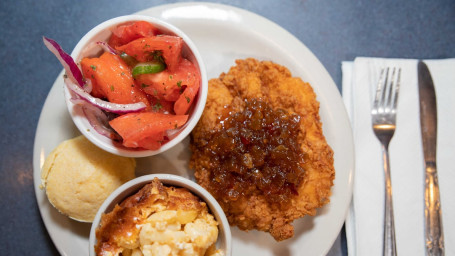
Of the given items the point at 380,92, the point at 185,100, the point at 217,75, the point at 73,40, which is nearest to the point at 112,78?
the point at 185,100

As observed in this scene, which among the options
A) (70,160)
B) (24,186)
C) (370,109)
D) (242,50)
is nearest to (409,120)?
(370,109)

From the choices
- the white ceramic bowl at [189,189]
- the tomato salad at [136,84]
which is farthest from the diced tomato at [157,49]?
the white ceramic bowl at [189,189]

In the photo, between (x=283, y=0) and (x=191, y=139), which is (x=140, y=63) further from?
(x=283, y=0)

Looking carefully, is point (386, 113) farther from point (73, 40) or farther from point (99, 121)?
point (73, 40)

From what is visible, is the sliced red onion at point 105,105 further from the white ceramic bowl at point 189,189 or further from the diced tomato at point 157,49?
the white ceramic bowl at point 189,189

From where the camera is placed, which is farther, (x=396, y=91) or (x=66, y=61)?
(x=396, y=91)

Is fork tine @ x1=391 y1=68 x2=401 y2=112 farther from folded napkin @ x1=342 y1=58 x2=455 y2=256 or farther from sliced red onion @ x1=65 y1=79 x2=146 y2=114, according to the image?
sliced red onion @ x1=65 y1=79 x2=146 y2=114

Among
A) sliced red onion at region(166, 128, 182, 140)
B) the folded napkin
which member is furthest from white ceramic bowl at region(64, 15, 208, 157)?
the folded napkin

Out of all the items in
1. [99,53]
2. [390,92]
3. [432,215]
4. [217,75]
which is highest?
[99,53]
